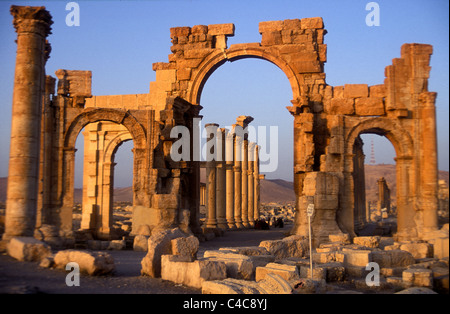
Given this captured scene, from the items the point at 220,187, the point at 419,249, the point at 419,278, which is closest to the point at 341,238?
the point at 419,249

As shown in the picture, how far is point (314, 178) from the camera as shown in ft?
53.0

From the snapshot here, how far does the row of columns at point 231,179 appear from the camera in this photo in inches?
987

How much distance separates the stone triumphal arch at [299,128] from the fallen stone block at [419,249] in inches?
151

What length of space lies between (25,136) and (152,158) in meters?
5.64

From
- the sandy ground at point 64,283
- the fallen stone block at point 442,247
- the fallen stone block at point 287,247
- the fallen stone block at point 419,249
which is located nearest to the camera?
the fallen stone block at point 442,247

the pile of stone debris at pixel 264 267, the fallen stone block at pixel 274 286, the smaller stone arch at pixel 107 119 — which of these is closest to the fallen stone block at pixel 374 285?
the pile of stone debris at pixel 264 267

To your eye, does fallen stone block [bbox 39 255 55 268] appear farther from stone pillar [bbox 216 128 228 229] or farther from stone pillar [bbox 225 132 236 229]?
stone pillar [bbox 225 132 236 229]

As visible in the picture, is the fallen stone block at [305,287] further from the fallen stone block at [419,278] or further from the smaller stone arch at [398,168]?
the smaller stone arch at [398,168]

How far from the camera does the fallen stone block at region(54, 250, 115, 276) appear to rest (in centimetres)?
855

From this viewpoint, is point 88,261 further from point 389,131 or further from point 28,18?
point 389,131

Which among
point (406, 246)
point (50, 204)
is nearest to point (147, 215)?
point (50, 204)

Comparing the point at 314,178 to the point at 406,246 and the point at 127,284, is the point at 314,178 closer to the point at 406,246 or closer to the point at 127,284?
the point at 406,246

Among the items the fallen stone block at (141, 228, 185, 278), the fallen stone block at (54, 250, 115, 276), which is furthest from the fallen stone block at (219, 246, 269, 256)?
the fallen stone block at (54, 250, 115, 276)

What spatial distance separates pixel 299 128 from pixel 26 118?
9263 mm
